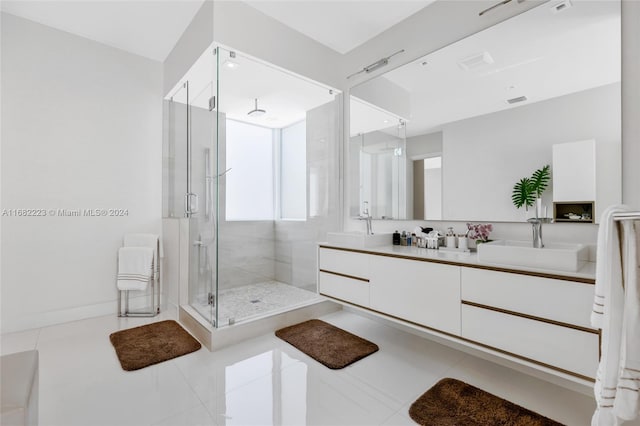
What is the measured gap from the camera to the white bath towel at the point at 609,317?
947mm

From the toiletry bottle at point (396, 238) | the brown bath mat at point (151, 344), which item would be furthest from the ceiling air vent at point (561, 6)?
the brown bath mat at point (151, 344)

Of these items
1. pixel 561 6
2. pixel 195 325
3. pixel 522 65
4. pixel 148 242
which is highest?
pixel 561 6

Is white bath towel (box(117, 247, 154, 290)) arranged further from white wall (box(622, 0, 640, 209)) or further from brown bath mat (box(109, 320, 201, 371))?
white wall (box(622, 0, 640, 209))

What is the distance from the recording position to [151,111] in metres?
3.24

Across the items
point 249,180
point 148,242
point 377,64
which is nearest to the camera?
point 377,64

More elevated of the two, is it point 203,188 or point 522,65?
point 522,65

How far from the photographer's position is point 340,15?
2.51 m

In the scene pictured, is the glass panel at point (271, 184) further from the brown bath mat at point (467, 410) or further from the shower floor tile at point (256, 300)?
the brown bath mat at point (467, 410)

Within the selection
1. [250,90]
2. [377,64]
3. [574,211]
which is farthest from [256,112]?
[574,211]

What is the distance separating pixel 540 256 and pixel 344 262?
A: 4.49ft

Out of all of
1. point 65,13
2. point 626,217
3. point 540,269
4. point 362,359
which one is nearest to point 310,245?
point 362,359

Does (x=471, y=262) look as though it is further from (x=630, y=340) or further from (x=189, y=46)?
(x=189, y=46)

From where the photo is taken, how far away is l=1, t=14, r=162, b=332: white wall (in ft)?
8.30

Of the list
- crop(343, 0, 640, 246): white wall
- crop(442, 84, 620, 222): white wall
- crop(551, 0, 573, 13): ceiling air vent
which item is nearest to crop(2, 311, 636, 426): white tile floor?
crop(343, 0, 640, 246): white wall
